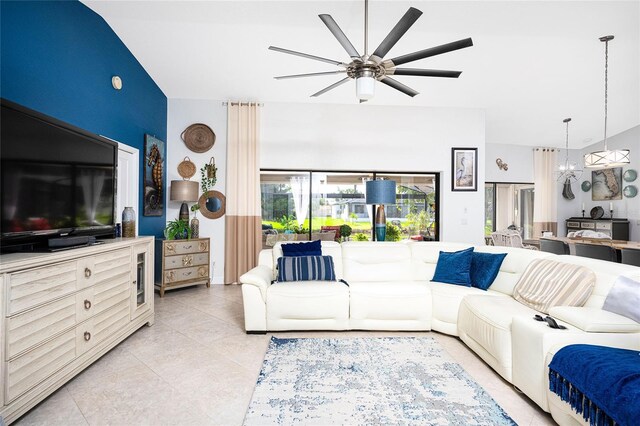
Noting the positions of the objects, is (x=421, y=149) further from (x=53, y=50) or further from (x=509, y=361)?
(x=53, y=50)

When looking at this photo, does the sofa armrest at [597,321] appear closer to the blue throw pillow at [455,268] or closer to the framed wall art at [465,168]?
the blue throw pillow at [455,268]

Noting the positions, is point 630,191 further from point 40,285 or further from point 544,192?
point 40,285

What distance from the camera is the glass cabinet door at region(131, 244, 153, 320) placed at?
2908 mm

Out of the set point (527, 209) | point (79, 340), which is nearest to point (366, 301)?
point (79, 340)

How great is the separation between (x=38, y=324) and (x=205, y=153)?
144 inches

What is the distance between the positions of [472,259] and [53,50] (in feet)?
14.4

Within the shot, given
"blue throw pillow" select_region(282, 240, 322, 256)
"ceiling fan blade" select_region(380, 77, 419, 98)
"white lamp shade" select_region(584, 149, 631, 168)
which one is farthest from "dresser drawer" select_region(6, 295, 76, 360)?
"white lamp shade" select_region(584, 149, 631, 168)

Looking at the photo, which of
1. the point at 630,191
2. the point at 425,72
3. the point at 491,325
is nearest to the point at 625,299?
the point at 491,325

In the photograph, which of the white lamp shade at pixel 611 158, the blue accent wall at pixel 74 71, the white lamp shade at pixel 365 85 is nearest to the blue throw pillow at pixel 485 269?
the white lamp shade at pixel 611 158

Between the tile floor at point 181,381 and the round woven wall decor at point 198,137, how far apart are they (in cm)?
284

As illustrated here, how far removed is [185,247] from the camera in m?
4.52

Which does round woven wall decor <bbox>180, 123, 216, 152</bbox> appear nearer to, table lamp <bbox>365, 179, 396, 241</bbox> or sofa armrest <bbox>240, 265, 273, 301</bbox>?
sofa armrest <bbox>240, 265, 273, 301</bbox>

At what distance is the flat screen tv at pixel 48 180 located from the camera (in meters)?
1.85

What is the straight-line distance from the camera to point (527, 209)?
285 inches
